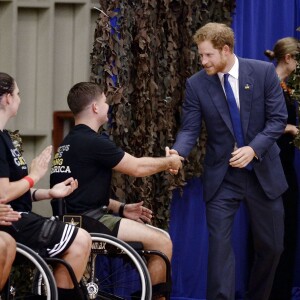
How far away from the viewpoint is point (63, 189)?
5402 mm

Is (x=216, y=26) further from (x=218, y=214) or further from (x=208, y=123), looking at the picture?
(x=218, y=214)

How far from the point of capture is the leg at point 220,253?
5934 mm

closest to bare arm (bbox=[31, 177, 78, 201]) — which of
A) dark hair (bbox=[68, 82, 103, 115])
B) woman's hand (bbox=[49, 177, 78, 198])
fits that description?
woman's hand (bbox=[49, 177, 78, 198])

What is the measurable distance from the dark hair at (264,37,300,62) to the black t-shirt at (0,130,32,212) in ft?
7.64

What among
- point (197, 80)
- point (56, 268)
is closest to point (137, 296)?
point (56, 268)

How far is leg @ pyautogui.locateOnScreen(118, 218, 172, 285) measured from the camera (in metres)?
5.64

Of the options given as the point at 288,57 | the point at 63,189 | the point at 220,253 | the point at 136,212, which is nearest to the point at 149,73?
the point at 288,57

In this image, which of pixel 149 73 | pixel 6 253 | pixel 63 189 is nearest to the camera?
pixel 6 253

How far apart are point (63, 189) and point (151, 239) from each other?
24.3 inches

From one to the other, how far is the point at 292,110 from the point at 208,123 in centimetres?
109

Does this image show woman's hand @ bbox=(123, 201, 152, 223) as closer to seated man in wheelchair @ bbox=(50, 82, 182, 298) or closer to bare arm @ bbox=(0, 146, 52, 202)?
seated man in wheelchair @ bbox=(50, 82, 182, 298)

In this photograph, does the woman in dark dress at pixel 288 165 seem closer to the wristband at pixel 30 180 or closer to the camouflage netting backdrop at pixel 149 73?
the camouflage netting backdrop at pixel 149 73

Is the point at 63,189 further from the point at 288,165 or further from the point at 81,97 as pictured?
the point at 288,165

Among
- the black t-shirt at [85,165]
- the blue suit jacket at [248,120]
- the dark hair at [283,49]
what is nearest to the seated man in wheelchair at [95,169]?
the black t-shirt at [85,165]
